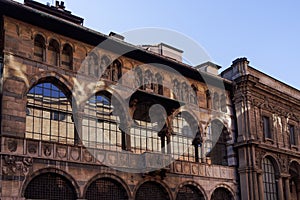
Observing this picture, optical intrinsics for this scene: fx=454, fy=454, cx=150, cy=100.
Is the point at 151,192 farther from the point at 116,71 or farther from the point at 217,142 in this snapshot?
the point at 217,142

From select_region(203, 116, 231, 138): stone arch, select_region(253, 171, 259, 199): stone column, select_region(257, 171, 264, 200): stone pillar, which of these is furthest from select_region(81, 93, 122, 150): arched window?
select_region(257, 171, 264, 200): stone pillar

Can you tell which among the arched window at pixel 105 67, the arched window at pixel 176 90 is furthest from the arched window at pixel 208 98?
the arched window at pixel 105 67

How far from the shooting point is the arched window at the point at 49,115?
18156mm

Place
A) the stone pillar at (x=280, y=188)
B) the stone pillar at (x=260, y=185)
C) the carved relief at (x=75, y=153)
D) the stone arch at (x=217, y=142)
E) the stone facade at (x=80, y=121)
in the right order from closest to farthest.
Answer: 1. the stone facade at (x=80, y=121)
2. the carved relief at (x=75, y=153)
3. the stone pillar at (x=260, y=185)
4. the stone arch at (x=217, y=142)
5. the stone pillar at (x=280, y=188)

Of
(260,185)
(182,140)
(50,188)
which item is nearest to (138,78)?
(182,140)

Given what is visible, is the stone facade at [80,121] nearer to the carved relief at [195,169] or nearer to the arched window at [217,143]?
the carved relief at [195,169]

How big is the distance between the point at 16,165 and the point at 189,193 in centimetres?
951

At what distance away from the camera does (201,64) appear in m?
30.7

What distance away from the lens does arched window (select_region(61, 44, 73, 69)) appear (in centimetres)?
1985

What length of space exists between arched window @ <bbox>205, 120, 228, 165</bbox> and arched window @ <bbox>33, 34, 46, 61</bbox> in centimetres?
1063

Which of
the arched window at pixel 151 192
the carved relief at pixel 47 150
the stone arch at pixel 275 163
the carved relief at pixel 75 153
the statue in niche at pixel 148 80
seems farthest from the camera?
the stone arch at pixel 275 163

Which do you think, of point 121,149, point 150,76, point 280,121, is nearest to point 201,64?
point 280,121

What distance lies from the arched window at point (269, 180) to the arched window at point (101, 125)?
33.0 feet

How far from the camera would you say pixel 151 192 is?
21172 millimetres
